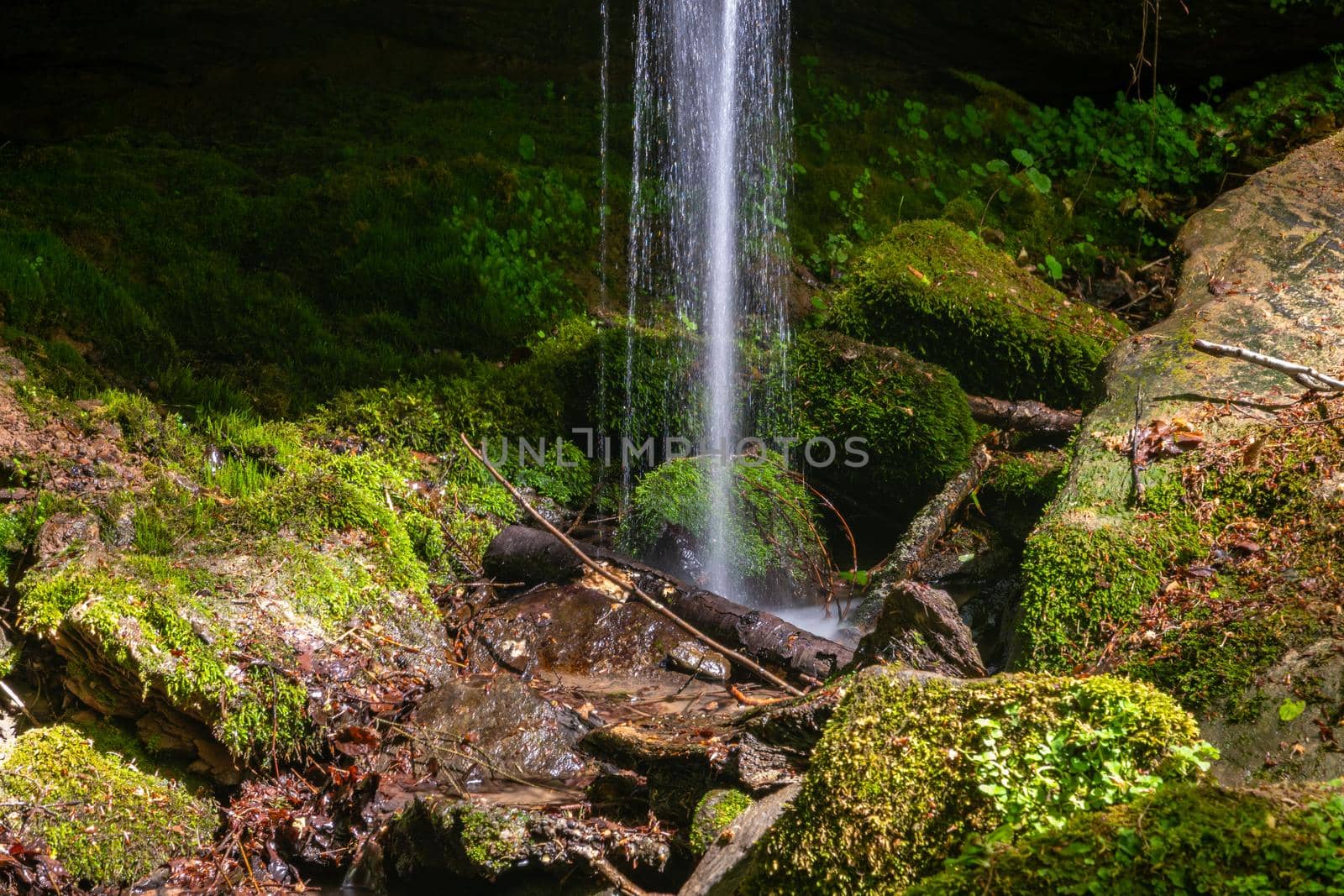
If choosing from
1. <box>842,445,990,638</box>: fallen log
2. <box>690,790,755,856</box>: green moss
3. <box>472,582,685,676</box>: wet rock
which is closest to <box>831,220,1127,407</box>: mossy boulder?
<box>842,445,990,638</box>: fallen log

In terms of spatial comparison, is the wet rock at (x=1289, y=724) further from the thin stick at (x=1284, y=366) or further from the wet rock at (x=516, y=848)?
the wet rock at (x=516, y=848)

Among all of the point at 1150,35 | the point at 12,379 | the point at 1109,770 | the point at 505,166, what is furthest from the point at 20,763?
the point at 1150,35

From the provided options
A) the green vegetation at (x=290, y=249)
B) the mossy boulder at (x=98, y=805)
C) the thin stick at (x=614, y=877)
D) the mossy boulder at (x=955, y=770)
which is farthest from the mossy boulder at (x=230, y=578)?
the mossy boulder at (x=955, y=770)

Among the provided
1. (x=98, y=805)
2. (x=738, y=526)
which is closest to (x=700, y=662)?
(x=738, y=526)

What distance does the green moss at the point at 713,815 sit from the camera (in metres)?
3.14

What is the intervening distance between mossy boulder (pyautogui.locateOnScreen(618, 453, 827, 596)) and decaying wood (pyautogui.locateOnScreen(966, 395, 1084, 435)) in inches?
48.3

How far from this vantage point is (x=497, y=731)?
4191mm

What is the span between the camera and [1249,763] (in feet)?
9.32

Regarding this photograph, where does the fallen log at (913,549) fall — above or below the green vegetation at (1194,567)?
below

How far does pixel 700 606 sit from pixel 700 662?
12.6 inches

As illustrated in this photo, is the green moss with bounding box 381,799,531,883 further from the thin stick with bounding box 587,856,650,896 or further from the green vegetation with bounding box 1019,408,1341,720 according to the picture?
the green vegetation with bounding box 1019,408,1341,720

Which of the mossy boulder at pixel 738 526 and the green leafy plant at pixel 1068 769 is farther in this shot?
the mossy boulder at pixel 738 526

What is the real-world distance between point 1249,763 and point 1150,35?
8032mm

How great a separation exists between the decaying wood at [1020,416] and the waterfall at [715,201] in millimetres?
1377
